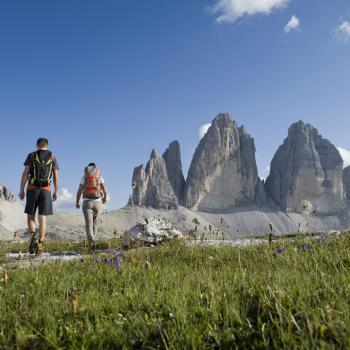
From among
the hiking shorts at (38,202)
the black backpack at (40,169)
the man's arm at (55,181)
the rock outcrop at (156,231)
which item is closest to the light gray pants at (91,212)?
the rock outcrop at (156,231)

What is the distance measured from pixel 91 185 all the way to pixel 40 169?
8.93 feet

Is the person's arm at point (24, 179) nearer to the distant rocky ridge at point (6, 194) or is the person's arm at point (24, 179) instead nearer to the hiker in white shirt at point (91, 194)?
the hiker in white shirt at point (91, 194)

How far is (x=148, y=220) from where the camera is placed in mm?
15281

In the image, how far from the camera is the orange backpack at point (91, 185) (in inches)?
523

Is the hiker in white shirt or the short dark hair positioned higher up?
the short dark hair

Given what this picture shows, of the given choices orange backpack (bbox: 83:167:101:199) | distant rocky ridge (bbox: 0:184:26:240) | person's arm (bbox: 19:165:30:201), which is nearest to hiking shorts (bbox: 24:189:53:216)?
person's arm (bbox: 19:165:30:201)

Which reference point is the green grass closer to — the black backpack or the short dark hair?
the black backpack

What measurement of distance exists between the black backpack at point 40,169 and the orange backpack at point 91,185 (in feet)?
7.87

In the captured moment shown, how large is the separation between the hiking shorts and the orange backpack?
7.96ft

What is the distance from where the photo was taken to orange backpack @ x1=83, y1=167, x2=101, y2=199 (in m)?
13.3

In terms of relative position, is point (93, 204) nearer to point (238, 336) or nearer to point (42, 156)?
point (42, 156)

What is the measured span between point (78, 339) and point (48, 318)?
530 millimetres

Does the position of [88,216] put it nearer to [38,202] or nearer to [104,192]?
[104,192]

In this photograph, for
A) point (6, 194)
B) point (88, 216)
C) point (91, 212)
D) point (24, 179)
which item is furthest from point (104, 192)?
point (6, 194)
